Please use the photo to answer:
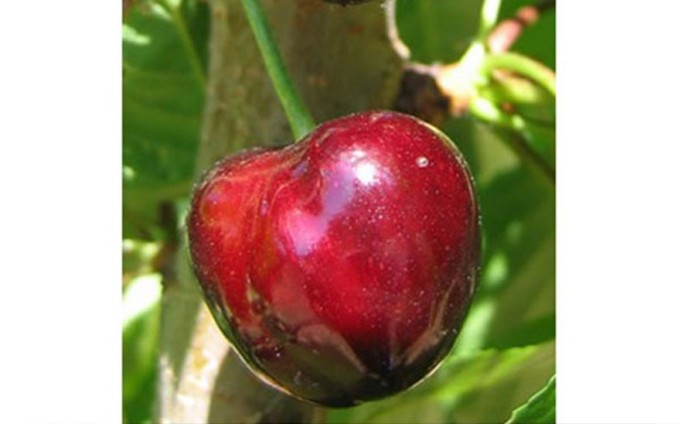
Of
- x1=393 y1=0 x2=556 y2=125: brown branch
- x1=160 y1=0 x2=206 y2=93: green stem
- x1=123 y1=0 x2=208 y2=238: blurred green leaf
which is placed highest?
x1=393 y1=0 x2=556 y2=125: brown branch

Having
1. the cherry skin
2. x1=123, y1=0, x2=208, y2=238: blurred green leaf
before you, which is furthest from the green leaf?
x1=123, y1=0, x2=208, y2=238: blurred green leaf

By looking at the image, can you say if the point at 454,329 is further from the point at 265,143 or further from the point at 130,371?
the point at 130,371

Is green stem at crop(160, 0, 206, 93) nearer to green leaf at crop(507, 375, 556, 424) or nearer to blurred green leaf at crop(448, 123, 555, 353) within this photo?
blurred green leaf at crop(448, 123, 555, 353)

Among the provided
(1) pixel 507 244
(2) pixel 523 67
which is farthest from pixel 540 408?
(1) pixel 507 244

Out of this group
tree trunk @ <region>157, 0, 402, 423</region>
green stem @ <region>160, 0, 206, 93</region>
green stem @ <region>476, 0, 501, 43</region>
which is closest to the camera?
tree trunk @ <region>157, 0, 402, 423</region>

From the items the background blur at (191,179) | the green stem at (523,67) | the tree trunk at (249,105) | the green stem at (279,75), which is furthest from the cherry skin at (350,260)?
the background blur at (191,179)

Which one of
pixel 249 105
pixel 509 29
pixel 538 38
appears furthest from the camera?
pixel 538 38

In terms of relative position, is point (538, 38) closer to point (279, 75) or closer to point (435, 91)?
point (435, 91)

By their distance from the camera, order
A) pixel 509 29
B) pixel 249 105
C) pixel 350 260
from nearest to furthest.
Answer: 1. pixel 350 260
2. pixel 249 105
3. pixel 509 29

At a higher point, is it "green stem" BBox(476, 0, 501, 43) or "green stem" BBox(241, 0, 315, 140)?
"green stem" BBox(241, 0, 315, 140)
